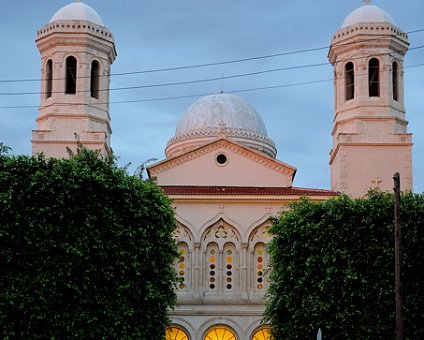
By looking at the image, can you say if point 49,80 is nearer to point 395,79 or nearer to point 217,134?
point 217,134

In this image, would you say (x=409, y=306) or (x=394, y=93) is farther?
(x=394, y=93)

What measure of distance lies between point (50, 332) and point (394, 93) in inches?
1226

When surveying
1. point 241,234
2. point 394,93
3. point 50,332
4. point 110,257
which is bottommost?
point 50,332

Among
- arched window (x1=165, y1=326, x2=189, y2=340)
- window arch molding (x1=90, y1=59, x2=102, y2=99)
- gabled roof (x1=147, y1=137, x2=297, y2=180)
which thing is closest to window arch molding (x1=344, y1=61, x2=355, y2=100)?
gabled roof (x1=147, y1=137, x2=297, y2=180)

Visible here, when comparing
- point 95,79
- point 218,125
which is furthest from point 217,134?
point 95,79

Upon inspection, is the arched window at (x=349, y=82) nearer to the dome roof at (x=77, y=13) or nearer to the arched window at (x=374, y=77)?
the arched window at (x=374, y=77)

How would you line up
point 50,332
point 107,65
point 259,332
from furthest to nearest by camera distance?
point 107,65 → point 259,332 → point 50,332

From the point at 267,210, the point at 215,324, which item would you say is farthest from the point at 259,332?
the point at 267,210

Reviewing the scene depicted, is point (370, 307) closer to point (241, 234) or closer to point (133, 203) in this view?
point (133, 203)

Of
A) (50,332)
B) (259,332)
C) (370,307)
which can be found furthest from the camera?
(259,332)

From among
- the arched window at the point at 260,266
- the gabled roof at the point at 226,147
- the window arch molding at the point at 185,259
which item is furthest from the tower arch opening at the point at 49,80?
the arched window at the point at 260,266

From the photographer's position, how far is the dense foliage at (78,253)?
39.1 m

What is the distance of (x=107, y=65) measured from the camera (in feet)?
209

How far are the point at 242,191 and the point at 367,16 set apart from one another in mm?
12714
